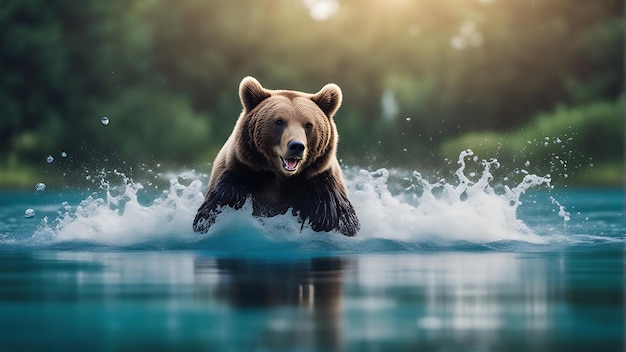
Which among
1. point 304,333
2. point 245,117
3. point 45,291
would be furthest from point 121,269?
point 304,333

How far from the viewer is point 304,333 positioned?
5.51 m

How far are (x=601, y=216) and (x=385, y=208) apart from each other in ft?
14.9

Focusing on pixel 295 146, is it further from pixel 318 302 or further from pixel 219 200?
pixel 318 302

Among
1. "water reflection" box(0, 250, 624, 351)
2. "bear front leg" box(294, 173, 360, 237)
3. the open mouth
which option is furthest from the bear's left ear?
"water reflection" box(0, 250, 624, 351)

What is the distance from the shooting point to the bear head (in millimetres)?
10250

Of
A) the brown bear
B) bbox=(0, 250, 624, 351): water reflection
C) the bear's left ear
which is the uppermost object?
the bear's left ear

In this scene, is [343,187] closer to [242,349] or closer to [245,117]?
[245,117]

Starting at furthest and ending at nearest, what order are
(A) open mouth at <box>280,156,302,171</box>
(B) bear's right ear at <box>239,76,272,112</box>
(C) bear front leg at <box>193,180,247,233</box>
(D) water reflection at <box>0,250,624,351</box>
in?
1. (B) bear's right ear at <box>239,76,272,112</box>
2. (C) bear front leg at <box>193,180,247,233</box>
3. (A) open mouth at <box>280,156,302,171</box>
4. (D) water reflection at <box>0,250,624,351</box>

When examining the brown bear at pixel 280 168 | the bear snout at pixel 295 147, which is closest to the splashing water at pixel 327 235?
the brown bear at pixel 280 168

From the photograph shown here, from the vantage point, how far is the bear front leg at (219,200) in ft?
34.7

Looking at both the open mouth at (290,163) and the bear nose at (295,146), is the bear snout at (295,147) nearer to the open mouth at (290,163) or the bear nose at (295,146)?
the bear nose at (295,146)

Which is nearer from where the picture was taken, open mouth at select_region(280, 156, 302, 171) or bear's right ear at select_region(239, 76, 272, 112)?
open mouth at select_region(280, 156, 302, 171)

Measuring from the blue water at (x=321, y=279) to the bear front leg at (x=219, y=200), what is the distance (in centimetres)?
8

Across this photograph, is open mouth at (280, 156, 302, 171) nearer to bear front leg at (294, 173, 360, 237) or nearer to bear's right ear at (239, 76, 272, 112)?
bear front leg at (294, 173, 360, 237)
